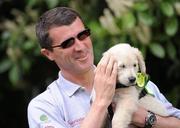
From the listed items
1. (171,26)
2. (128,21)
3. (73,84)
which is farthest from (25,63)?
(73,84)

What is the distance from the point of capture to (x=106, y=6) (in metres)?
7.55

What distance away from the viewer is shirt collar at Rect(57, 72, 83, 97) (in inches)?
177

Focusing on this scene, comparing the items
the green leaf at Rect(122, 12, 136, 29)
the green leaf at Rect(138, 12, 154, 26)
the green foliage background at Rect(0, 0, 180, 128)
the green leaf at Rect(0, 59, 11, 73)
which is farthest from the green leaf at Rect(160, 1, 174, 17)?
the green leaf at Rect(0, 59, 11, 73)

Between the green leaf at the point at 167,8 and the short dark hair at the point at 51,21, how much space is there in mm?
2388

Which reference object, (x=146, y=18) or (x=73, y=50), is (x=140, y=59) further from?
(x=146, y=18)

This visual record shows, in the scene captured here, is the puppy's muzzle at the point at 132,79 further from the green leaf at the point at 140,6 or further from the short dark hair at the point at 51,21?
the green leaf at the point at 140,6

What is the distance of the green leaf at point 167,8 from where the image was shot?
265 inches

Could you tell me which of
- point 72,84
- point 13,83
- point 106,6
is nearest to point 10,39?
point 13,83

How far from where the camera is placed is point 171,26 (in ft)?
22.3

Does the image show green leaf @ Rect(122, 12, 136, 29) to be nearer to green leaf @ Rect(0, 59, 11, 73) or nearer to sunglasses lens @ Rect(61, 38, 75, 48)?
green leaf @ Rect(0, 59, 11, 73)

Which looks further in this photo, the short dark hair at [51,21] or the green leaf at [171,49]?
the green leaf at [171,49]

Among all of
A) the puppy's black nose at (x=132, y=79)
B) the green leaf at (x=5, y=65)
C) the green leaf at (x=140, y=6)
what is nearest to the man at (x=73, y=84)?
the puppy's black nose at (x=132, y=79)

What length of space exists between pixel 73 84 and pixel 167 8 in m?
2.45

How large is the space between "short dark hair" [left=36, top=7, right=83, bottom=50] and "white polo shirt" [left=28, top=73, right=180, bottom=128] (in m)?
0.29
